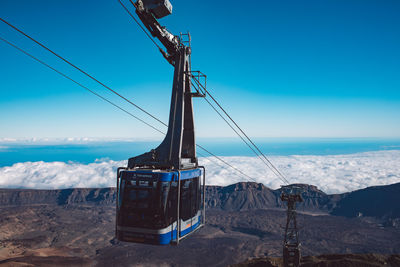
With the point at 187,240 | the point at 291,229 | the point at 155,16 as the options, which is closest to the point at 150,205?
the point at 155,16

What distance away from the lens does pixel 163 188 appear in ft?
38.0

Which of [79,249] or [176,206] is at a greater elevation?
[176,206]

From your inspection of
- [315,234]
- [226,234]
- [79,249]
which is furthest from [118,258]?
[315,234]

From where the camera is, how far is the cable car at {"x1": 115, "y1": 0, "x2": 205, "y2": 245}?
1162 cm

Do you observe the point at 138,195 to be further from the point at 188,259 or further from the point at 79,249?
the point at 79,249

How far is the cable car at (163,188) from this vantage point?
11.6 m

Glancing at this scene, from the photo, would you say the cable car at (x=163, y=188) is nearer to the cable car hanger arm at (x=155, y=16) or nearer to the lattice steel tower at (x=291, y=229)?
the cable car hanger arm at (x=155, y=16)

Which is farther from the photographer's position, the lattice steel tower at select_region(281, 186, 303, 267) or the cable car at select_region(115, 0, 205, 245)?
the lattice steel tower at select_region(281, 186, 303, 267)

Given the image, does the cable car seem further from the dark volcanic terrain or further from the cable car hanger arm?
the dark volcanic terrain

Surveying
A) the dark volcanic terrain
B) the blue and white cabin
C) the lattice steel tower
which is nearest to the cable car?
the blue and white cabin

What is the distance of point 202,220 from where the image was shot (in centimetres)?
1459

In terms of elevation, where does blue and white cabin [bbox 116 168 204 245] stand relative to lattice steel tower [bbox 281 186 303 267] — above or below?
above

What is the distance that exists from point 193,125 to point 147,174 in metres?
5.12

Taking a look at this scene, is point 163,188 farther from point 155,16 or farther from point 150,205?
point 155,16
